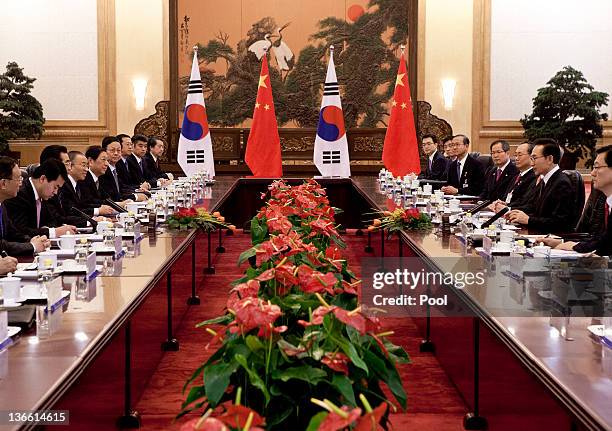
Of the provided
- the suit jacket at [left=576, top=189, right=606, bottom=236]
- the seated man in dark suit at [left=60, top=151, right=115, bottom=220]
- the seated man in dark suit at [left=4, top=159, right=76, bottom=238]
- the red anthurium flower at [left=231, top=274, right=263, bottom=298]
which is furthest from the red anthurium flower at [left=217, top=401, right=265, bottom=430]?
the seated man in dark suit at [left=60, top=151, right=115, bottom=220]

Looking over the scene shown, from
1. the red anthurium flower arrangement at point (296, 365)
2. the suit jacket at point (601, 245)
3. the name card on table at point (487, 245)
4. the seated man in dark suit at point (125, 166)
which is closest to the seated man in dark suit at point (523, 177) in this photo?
the suit jacket at point (601, 245)

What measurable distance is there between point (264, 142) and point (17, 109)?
10.4 ft

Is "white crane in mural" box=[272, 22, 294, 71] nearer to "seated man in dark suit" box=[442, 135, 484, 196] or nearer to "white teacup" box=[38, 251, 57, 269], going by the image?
"seated man in dark suit" box=[442, 135, 484, 196]

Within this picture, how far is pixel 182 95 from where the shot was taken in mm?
12453

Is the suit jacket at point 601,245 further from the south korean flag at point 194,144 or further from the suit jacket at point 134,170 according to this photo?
the south korean flag at point 194,144

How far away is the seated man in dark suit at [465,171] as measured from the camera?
855cm

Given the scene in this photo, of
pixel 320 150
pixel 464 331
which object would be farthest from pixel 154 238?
pixel 320 150

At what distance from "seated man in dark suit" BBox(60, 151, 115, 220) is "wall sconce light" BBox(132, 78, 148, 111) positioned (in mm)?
5969

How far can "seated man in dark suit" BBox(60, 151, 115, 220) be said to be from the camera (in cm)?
622

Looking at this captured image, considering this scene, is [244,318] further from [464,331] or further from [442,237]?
[442,237]

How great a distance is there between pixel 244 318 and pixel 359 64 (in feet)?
36.7

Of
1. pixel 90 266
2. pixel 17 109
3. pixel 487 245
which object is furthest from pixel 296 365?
pixel 17 109

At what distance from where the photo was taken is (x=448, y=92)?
12430 millimetres

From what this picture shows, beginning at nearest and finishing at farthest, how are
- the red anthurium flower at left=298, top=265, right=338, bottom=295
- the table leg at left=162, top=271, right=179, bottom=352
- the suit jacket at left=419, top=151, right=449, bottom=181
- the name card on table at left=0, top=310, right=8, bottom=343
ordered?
the red anthurium flower at left=298, top=265, right=338, bottom=295
the name card on table at left=0, top=310, right=8, bottom=343
the table leg at left=162, top=271, right=179, bottom=352
the suit jacket at left=419, top=151, right=449, bottom=181
